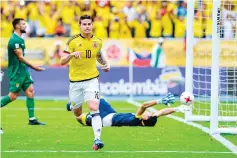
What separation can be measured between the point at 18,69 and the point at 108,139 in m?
3.85

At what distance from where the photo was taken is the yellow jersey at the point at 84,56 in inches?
523

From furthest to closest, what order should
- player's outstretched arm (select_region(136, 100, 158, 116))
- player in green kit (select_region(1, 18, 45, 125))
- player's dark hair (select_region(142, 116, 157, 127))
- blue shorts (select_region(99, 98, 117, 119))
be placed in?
1. player in green kit (select_region(1, 18, 45, 125))
2. blue shorts (select_region(99, 98, 117, 119))
3. player's dark hair (select_region(142, 116, 157, 127))
4. player's outstretched arm (select_region(136, 100, 158, 116))

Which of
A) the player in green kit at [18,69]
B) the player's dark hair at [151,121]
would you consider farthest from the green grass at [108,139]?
the player in green kit at [18,69]

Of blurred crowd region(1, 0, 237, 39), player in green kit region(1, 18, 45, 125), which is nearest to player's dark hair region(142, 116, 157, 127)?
player in green kit region(1, 18, 45, 125)

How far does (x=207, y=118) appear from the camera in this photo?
17.5 m

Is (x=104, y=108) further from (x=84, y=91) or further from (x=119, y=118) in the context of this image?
(x=84, y=91)

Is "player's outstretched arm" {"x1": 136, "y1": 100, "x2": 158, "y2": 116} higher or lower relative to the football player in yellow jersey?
lower

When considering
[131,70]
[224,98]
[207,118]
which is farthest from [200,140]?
[131,70]

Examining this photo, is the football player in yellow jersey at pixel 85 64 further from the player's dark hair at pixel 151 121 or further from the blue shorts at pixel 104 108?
the player's dark hair at pixel 151 121

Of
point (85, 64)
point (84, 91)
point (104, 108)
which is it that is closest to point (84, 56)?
point (85, 64)

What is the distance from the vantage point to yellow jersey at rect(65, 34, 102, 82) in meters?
13.3

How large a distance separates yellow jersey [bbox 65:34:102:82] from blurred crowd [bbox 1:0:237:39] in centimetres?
1609

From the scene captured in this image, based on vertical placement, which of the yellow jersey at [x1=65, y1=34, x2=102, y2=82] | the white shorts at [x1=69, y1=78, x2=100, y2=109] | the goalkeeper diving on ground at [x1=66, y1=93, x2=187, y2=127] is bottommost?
the goalkeeper diving on ground at [x1=66, y1=93, x2=187, y2=127]

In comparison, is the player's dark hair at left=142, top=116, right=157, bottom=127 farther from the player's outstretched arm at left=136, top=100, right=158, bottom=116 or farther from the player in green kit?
the player in green kit
